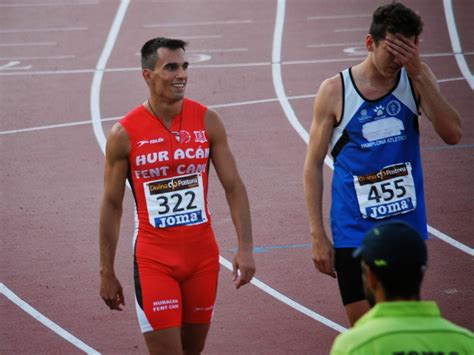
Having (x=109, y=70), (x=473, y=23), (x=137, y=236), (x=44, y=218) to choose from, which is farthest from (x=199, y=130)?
(x=473, y=23)

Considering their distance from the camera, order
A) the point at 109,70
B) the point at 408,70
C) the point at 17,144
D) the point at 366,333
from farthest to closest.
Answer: the point at 109,70
the point at 17,144
the point at 408,70
the point at 366,333

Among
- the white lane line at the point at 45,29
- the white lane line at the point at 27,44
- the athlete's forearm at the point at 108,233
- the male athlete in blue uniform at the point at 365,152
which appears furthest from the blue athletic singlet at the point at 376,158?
the white lane line at the point at 45,29

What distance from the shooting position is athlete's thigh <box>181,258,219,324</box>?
22.2ft

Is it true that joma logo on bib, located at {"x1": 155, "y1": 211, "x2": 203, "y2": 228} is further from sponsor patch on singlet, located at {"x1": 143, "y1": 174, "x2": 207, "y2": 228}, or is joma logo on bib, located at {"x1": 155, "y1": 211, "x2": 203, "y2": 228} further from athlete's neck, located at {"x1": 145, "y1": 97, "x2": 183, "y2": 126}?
athlete's neck, located at {"x1": 145, "y1": 97, "x2": 183, "y2": 126}

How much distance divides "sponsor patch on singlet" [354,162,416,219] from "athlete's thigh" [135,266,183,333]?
1.17 metres

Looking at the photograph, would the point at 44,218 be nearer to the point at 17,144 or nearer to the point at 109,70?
the point at 17,144

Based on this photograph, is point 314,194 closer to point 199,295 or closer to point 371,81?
point 371,81

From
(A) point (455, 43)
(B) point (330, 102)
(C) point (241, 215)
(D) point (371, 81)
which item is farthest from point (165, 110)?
(A) point (455, 43)

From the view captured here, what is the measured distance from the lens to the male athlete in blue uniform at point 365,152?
21.3 feet

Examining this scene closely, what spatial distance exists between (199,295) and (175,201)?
0.56 metres

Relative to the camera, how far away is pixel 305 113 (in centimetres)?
1595

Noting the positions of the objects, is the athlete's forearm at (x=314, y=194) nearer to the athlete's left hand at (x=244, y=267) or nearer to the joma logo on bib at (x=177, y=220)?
the athlete's left hand at (x=244, y=267)

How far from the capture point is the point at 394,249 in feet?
11.9

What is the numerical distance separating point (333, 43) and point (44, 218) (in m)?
8.92
